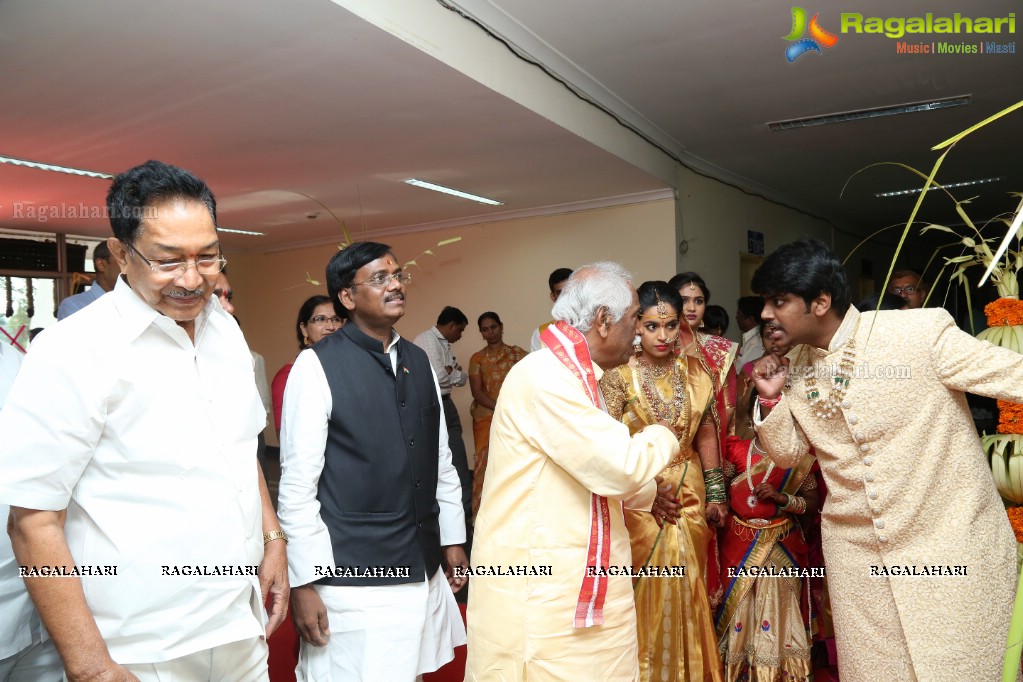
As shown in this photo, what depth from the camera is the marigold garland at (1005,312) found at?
6.33 feet

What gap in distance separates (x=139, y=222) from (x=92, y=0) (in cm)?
192

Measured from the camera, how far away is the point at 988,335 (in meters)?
1.98

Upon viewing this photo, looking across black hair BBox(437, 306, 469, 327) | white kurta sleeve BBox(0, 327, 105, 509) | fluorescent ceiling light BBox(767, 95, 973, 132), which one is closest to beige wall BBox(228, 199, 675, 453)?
black hair BBox(437, 306, 469, 327)

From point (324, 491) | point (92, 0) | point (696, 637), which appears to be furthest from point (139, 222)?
point (696, 637)

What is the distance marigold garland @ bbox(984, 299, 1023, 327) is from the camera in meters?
1.93

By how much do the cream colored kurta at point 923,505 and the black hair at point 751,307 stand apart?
12.6ft

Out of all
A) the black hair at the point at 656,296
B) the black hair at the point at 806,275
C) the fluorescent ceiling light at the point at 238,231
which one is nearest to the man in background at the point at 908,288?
the black hair at the point at 656,296

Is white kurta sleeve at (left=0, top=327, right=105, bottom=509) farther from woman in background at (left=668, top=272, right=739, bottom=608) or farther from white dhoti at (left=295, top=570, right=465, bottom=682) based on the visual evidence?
woman in background at (left=668, top=272, right=739, bottom=608)

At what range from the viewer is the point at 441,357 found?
686cm

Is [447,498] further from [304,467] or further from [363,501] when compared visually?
[304,467]

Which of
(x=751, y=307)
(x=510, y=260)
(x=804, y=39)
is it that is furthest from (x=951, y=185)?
(x=804, y=39)

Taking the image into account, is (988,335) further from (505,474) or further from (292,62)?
(292,62)

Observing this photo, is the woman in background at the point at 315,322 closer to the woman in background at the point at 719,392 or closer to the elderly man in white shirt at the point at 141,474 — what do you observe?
the woman in background at the point at 719,392

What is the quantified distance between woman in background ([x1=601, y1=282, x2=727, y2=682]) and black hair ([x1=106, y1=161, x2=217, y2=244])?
1759 millimetres
